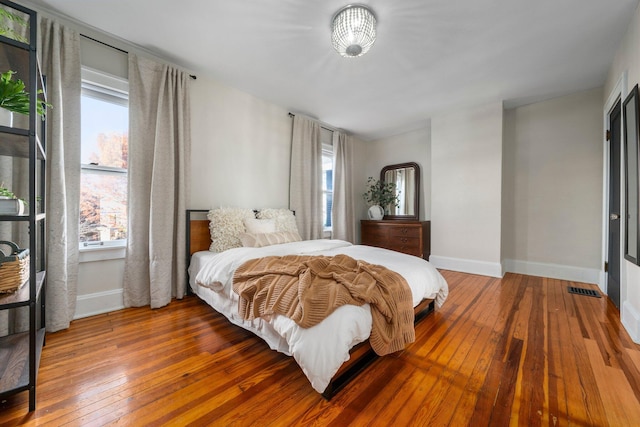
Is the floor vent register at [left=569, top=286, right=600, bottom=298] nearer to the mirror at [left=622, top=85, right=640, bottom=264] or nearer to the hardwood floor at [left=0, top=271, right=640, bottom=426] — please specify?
the hardwood floor at [left=0, top=271, right=640, bottom=426]

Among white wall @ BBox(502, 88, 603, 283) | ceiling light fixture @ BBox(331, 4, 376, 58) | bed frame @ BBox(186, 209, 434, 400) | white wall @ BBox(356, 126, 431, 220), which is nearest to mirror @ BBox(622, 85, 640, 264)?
white wall @ BBox(502, 88, 603, 283)

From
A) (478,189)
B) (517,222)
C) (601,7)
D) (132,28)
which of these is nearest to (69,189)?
(132,28)

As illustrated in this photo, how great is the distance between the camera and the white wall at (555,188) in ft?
11.0

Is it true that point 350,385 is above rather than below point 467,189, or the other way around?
below

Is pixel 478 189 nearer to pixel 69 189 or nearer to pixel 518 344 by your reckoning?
pixel 518 344

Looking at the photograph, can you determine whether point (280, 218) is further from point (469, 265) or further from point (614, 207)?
point (614, 207)

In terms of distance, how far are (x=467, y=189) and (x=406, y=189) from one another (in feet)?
3.95

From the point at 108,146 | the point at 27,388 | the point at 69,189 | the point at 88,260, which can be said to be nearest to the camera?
the point at 27,388

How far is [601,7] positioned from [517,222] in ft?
9.00

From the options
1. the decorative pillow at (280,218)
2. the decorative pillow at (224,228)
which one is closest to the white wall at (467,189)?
the decorative pillow at (280,218)

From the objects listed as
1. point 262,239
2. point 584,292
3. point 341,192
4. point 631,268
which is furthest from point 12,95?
point 584,292

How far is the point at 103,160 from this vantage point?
7.92 feet

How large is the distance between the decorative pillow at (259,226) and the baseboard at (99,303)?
133cm

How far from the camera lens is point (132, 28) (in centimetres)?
222
